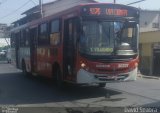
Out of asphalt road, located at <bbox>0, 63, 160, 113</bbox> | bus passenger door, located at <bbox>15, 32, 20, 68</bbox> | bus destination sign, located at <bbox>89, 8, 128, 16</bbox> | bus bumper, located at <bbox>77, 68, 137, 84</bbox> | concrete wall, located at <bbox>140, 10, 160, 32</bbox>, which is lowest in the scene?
asphalt road, located at <bbox>0, 63, 160, 113</bbox>

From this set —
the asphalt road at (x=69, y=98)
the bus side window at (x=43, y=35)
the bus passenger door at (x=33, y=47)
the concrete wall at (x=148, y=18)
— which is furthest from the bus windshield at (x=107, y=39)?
the concrete wall at (x=148, y=18)

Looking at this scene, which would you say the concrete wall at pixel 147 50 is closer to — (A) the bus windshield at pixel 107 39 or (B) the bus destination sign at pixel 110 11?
(B) the bus destination sign at pixel 110 11

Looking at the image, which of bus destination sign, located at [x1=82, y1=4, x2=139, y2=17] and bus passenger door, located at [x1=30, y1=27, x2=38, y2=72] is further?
bus passenger door, located at [x1=30, y1=27, x2=38, y2=72]

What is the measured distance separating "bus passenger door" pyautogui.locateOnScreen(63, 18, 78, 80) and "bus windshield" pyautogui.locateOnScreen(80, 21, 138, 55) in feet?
1.60

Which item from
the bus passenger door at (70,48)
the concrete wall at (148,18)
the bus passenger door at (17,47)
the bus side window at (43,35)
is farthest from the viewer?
the concrete wall at (148,18)

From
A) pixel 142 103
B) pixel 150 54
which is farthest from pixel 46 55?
pixel 150 54

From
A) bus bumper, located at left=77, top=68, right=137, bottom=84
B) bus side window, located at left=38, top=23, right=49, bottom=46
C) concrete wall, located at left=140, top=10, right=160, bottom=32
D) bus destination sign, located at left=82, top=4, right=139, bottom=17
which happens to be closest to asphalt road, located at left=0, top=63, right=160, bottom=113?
bus bumper, located at left=77, top=68, right=137, bottom=84

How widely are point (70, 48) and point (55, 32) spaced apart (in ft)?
7.01

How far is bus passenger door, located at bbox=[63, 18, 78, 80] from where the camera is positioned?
1424 cm

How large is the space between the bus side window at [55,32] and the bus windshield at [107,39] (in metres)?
2.51

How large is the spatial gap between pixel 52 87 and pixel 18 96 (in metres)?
3.10

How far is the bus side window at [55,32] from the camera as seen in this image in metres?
16.2

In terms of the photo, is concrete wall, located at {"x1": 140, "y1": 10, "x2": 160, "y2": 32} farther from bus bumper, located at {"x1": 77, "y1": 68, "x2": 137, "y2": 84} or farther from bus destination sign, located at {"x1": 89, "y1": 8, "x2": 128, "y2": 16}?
bus bumper, located at {"x1": 77, "y1": 68, "x2": 137, "y2": 84}

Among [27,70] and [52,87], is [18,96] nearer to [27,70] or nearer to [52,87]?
[52,87]
